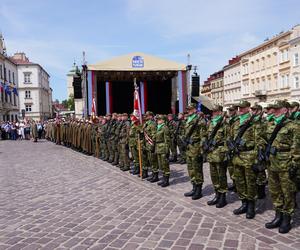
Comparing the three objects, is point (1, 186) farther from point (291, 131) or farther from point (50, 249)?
point (291, 131)

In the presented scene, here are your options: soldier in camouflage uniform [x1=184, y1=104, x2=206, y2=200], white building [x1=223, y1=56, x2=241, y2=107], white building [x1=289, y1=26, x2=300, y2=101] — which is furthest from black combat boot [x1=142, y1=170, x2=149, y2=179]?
white building [x1=223, y1=56, x2=241, y2=107]

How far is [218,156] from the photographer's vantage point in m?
6.34

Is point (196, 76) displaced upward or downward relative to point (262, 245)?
upward

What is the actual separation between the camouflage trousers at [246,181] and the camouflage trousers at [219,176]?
0.47 m

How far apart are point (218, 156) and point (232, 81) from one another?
5997 cm

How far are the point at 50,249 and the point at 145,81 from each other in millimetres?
17346

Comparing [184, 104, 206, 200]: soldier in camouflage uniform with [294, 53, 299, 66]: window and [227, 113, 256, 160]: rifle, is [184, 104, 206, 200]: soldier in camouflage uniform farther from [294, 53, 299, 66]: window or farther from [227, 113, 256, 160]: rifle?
[294, 53, 299, 66]: window

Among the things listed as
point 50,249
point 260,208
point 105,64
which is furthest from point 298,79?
point 50,249

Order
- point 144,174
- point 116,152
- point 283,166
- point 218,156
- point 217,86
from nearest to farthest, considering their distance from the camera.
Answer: point 283,166, point 218,156, point 144,174, point 116,152, point 217,86

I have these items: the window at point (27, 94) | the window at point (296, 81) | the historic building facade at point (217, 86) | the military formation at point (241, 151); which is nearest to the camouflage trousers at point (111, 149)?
the military formation at point (241, 151)

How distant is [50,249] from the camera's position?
4.65m

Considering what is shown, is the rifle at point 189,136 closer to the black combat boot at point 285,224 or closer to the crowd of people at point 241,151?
the crowd of people at point 241,151

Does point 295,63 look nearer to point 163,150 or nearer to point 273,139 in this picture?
point 163,150

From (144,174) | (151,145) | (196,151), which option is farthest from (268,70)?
(196,151)
